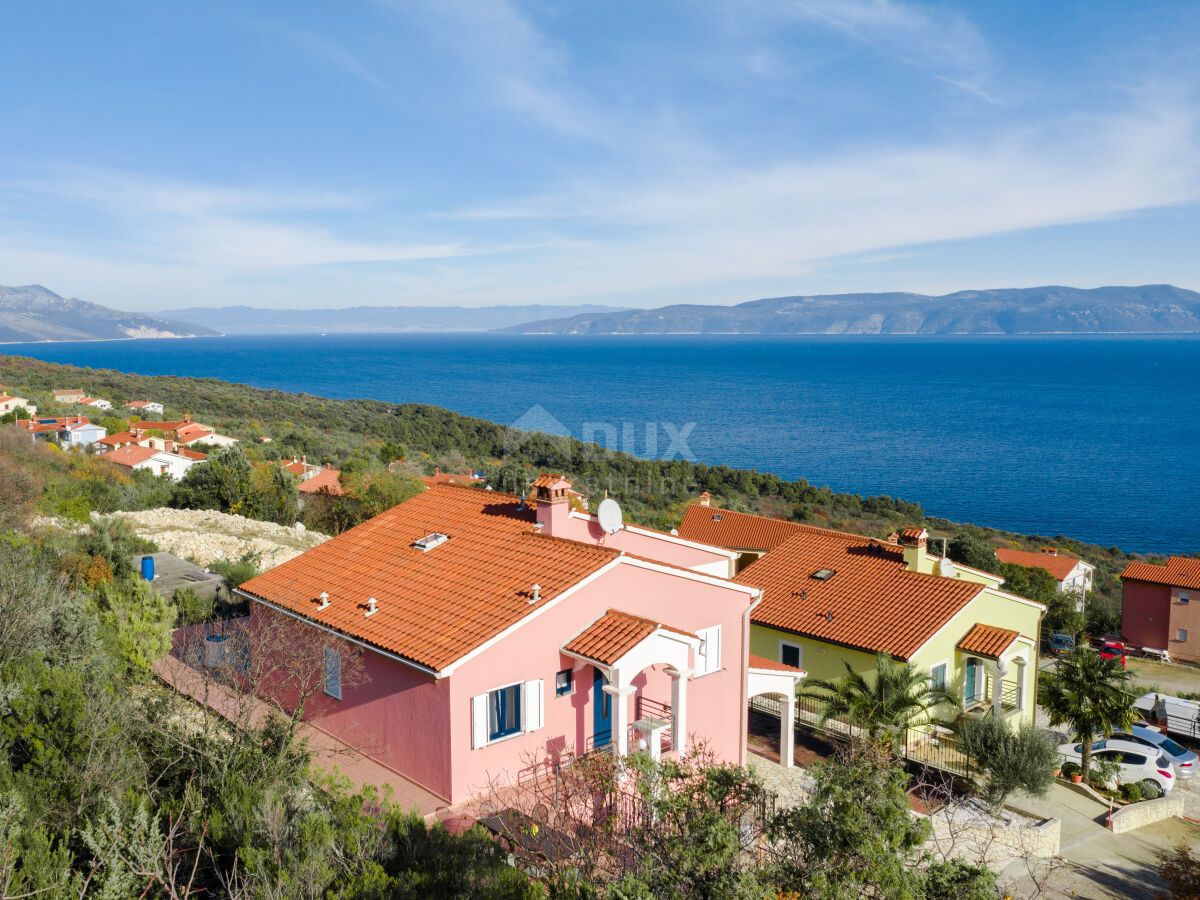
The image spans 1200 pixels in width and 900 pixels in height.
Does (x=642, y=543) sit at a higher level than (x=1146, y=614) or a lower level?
higher

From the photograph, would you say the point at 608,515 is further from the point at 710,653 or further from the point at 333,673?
the point at 333,673

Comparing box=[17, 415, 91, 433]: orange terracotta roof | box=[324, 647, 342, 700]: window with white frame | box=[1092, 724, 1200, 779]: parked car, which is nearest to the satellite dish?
box=[324, 647, 342, 700]: window with white frame

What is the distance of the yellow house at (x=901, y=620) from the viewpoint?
58.3ft

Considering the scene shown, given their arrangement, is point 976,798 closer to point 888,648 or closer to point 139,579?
point 888,648

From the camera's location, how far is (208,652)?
46.0ft

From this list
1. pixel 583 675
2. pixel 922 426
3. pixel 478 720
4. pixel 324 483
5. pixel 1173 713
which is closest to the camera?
pixel 478 720

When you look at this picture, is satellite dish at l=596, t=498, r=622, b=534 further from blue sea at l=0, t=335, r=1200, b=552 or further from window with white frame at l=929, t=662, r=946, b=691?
blue sea at l=0, t=335, r=1200, b=552

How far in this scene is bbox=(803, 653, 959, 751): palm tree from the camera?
1506cm

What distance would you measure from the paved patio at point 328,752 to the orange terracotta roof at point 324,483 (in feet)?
68.2

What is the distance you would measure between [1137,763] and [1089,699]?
2.31 meters

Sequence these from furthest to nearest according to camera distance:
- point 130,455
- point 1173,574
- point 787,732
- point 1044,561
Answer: point 130,455
point 1044,561
point 1173,574
point 787,732

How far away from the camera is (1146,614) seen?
36031mm

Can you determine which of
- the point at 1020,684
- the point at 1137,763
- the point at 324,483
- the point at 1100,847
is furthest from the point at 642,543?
the point at 324,483

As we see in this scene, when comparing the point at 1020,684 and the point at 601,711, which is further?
the point at 1020,684
